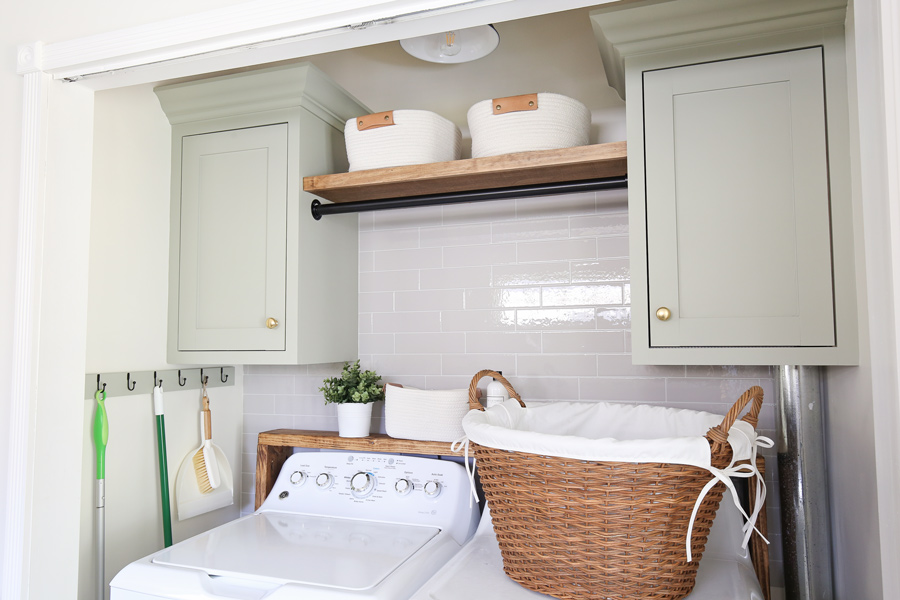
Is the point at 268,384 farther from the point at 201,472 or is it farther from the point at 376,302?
the point at 376,302

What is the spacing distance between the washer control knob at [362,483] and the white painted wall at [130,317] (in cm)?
55

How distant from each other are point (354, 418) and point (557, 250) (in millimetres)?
772

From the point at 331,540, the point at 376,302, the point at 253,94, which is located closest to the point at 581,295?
the point at 376,302

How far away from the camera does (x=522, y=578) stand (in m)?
1.31

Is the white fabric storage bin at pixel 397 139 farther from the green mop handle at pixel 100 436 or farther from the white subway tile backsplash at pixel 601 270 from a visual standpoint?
the green mop handle at pixel 100 436

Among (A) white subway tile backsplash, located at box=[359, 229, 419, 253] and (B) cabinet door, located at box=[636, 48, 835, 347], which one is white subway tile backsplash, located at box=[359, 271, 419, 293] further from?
(B) cabinet door, located at box=[636, 48, 835, 347]

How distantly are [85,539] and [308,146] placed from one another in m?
1.17

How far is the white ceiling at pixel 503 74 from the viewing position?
6.25 ft

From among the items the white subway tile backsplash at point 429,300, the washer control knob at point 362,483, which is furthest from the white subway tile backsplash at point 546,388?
the washer control knob at point 362,483

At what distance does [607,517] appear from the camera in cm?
115

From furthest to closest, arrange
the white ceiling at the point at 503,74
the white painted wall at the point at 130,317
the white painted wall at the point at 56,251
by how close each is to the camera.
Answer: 1. the white ceiling at the point at 503,74
2. the white painted wall at the point at 130,317
3. the white painted wall at the point at 56,251

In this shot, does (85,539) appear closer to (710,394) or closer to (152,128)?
(152,128)

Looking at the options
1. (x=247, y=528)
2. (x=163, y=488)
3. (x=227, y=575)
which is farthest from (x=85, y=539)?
(x=227, y=575)

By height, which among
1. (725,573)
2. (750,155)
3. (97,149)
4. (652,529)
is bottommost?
(725,573)
